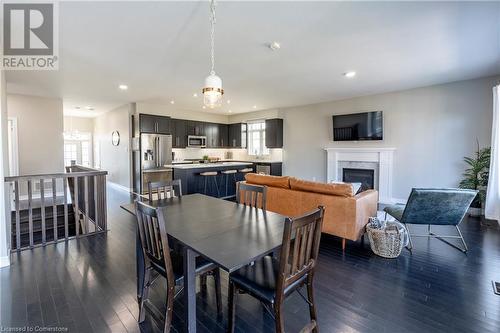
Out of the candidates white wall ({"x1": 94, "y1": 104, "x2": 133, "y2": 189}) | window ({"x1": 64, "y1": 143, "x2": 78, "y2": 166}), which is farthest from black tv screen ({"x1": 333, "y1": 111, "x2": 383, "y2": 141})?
window ({"x1": 64, "y1": 143, "x2": 78, "y2": 166})

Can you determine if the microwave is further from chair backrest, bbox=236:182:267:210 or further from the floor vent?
the floor vent

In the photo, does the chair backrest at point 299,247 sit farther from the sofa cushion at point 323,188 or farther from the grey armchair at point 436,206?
the grey armchair at point 436,206

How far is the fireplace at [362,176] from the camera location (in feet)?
20.2

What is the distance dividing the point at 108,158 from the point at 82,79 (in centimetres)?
486

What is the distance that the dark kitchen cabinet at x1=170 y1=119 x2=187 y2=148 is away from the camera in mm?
7797

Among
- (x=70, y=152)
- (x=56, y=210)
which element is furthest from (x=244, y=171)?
(x=70, y=152)

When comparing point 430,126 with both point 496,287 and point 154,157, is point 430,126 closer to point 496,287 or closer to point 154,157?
point 496,287

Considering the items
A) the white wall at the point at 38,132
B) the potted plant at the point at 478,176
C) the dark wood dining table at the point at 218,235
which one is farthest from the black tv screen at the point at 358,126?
the white wall at the point at 38,132

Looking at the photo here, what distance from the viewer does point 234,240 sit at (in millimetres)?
1528

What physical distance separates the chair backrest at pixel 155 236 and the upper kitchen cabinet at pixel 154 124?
5.78 meters

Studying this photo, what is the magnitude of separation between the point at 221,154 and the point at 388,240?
752 centimetres

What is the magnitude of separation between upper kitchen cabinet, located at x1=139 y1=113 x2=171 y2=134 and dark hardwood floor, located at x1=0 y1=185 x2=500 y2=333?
4302 millimetres

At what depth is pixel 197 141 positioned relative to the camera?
841cm

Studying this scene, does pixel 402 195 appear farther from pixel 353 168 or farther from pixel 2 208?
pixel 2 208
